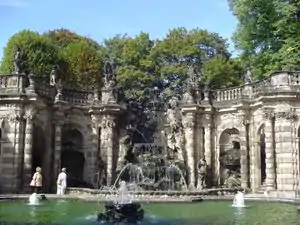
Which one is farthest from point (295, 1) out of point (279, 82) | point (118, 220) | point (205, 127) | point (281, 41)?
point (118, 220)

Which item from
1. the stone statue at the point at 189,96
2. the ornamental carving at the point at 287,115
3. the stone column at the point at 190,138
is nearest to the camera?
the ornamental carving at the point at 287,115

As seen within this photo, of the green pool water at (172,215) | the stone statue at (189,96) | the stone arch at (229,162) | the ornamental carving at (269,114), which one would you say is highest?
the stone statue at (189,96)

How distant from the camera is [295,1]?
31.2 metres

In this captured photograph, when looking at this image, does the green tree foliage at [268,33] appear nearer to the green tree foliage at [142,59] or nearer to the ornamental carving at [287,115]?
the ornamental carving at [287,115]

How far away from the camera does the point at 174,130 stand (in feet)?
102

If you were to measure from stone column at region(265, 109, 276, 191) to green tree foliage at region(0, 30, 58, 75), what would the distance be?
965 inches

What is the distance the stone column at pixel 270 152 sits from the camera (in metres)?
25.4

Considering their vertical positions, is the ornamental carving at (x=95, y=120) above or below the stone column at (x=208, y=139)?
above

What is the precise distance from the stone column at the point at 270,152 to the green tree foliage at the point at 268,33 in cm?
586

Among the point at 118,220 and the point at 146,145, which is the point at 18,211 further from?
the point at 146,145

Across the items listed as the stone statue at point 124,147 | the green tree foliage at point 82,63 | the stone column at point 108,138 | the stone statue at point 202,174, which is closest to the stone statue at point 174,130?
the stone statue at point 202,174

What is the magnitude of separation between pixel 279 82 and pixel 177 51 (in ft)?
67.7

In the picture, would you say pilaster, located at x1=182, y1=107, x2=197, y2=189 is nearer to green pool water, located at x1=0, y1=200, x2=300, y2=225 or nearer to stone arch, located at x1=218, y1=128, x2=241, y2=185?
stone arch, located at x1=218, y1=128, x2=241, y2=185

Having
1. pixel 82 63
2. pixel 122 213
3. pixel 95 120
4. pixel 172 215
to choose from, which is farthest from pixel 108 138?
pixel 82 63
